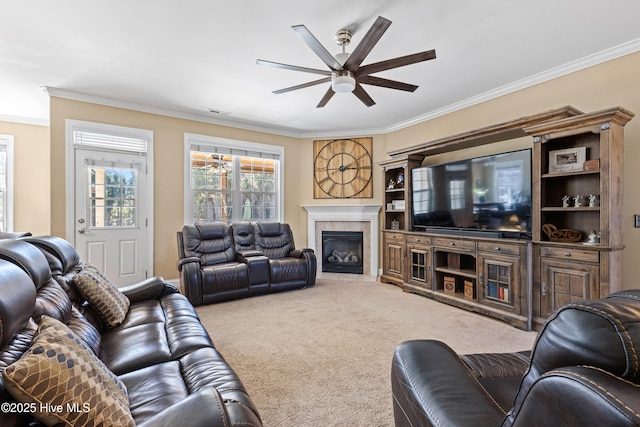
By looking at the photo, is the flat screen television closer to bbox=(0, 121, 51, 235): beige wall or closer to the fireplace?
the fireplace

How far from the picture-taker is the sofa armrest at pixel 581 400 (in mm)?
474

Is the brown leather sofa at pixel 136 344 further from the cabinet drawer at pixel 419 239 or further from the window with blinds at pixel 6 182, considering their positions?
the window with blinds at pixel 6 182

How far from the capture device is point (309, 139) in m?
6.03

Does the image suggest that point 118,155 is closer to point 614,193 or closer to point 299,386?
point 299,386

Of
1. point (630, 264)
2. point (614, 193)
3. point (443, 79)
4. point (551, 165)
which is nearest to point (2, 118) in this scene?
point (443, 79)

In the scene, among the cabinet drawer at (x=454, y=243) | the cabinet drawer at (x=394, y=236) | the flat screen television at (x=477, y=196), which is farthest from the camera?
the cabinet drawer at (x=394, y=236)

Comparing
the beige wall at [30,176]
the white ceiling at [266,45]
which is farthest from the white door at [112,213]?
the beige wall at [30,176]

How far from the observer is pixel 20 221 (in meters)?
5.03

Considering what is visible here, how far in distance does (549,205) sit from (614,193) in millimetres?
644

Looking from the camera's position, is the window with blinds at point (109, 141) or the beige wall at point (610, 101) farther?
the window with blinds at point (109, 141)

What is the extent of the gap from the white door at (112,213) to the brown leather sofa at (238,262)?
0.73m

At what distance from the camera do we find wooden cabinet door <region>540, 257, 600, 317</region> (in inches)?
105

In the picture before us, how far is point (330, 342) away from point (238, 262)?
7.16 ft

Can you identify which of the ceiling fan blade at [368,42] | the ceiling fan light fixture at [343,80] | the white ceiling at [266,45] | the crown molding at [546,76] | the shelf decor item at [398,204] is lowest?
the shelf decor item at [398,204]
